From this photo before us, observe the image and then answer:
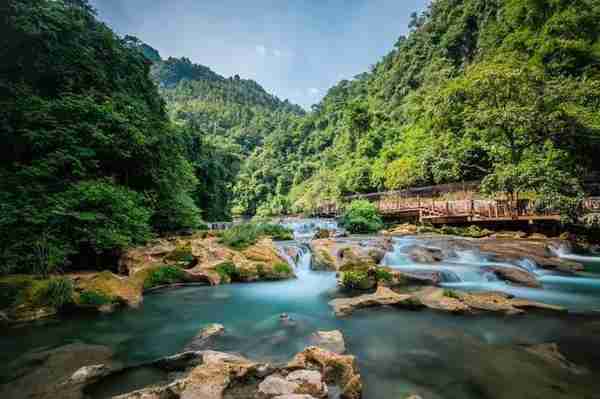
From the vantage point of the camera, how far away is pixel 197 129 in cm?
2703

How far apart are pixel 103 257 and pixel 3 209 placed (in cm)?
317

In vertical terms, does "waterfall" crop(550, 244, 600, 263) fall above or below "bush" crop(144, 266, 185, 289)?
below

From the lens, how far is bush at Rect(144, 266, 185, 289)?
8.45m

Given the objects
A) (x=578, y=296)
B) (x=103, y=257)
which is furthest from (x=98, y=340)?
(x=578, y=296)

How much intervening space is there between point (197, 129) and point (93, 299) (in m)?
23.0

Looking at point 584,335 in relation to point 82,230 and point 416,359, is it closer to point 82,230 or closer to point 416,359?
point 416,359

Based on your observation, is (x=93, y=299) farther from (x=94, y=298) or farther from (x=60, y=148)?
(x=60, y=148)

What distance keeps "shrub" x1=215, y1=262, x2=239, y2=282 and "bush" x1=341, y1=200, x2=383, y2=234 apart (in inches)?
493

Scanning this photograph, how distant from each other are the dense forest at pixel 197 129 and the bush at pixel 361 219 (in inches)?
301

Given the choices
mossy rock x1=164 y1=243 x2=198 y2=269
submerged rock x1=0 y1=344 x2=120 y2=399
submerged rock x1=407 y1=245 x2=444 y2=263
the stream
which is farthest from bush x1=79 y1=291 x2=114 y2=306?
submerged rock x1=407 y1=245 x2=444 y2=263

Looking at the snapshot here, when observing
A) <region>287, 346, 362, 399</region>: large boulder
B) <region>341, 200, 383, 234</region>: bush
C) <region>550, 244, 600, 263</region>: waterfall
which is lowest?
<region>550, 244, 600, 263</region>: waterfall

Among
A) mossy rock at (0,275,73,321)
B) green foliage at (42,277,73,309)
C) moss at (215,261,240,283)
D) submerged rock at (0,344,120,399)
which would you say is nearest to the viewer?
submerged rock at (0,344,120,399)

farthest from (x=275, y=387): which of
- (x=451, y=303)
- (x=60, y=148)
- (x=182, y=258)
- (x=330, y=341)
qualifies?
(x=60, y=148)

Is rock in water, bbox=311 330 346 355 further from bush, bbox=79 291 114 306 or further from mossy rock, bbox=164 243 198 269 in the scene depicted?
mossy rock, bbox=164 243 198 269
